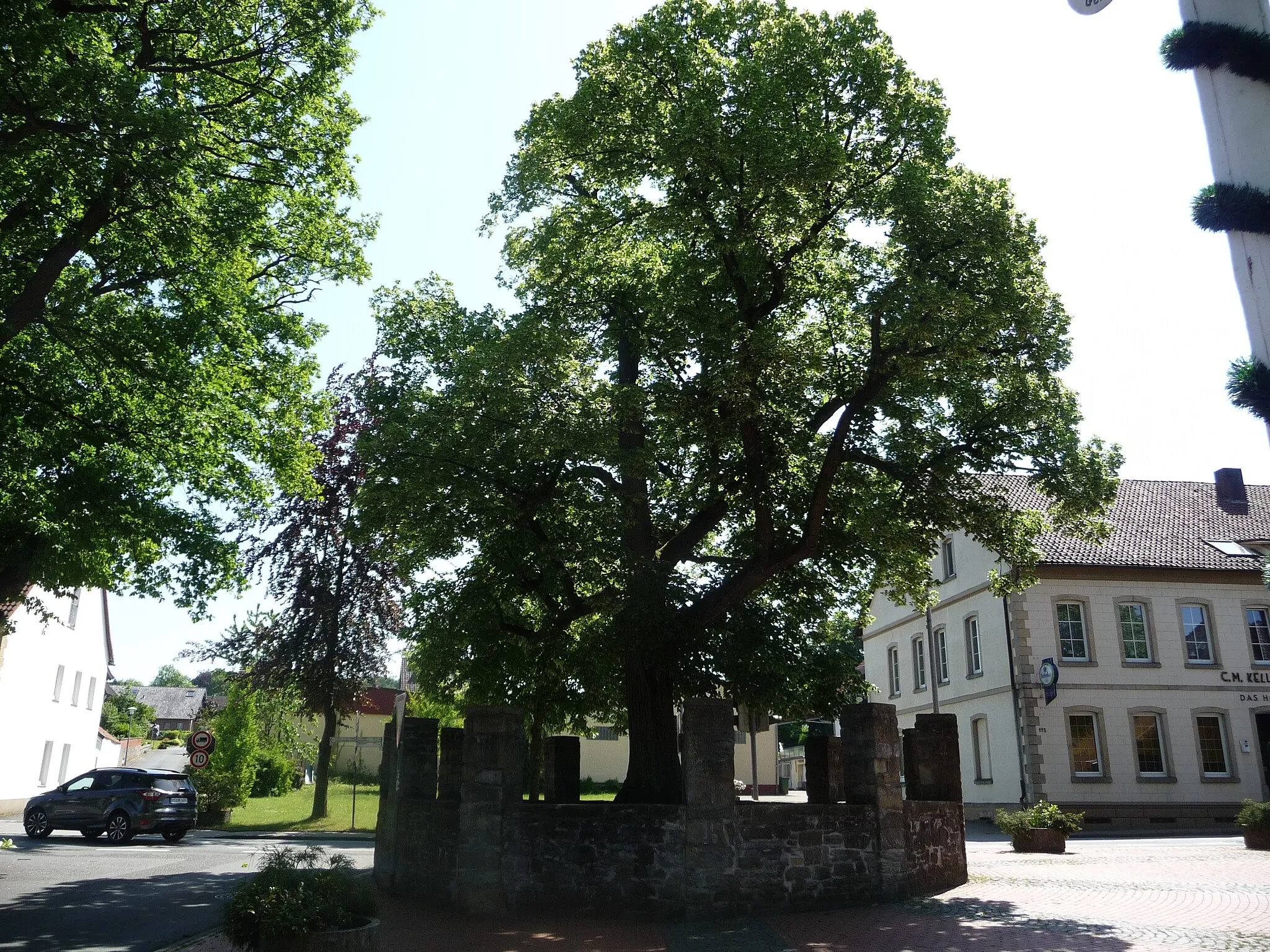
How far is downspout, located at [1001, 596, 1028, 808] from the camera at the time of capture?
98.4ft

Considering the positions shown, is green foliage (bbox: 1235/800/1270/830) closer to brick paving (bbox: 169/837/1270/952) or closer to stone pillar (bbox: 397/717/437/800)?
brick paving (bbox: 169/837/1270/952)

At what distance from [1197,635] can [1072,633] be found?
14.4 feet

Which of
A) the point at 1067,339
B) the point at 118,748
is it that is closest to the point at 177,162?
the point at 1067,339

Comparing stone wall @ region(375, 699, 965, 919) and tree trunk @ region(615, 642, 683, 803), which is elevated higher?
tree trunk @ region(615, 642, 683, 803)

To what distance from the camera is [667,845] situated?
1256 cm

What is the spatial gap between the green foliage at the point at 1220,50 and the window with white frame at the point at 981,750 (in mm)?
32760

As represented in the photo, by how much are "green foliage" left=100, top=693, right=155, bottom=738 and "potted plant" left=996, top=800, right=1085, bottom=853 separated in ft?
281

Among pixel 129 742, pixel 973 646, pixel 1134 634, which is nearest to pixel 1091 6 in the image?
pixel 1134 634

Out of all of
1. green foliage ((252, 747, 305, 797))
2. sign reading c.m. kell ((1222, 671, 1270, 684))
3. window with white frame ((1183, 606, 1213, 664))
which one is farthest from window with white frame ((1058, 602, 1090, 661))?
green foliage ((252, 747, 305, 797))

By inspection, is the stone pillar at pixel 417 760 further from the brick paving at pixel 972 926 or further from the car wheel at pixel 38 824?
the car wheel at pixel 38 824

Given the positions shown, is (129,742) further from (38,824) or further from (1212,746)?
(1212,746)

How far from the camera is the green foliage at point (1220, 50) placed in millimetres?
2980

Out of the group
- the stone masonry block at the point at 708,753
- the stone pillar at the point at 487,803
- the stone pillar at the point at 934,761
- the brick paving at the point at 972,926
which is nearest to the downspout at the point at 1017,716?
the brick paving at the point at 972,926

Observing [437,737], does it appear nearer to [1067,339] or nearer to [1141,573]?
[1067,339]
